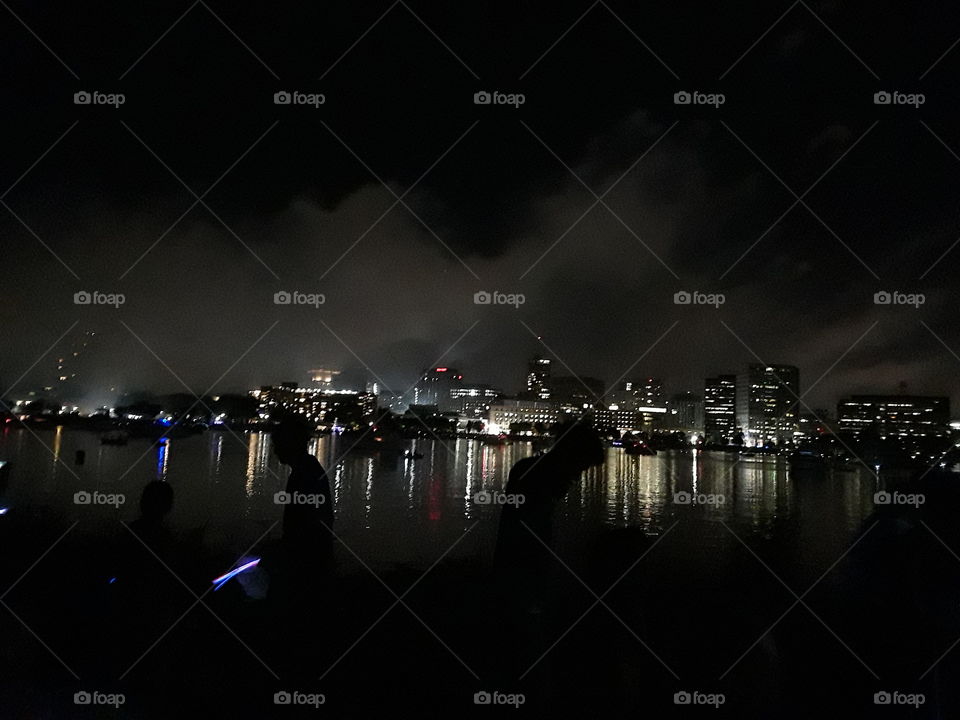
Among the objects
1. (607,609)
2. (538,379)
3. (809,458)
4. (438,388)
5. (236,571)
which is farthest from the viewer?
(809,458)

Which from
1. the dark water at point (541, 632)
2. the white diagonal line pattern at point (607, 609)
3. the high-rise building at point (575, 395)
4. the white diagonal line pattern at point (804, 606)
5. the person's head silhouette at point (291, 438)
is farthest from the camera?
the high-rise building at point (575, 395)

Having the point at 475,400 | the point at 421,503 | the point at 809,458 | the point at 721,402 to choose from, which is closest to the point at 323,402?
the point at 475,400

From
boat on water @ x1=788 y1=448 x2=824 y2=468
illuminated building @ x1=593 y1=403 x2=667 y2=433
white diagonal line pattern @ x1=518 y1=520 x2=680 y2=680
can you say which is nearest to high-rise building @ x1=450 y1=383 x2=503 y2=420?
illuminated building @ x1=593 y1=403 x2=667 y2=433

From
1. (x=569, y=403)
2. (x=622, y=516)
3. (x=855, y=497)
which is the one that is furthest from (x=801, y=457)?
(x=569, y=403)

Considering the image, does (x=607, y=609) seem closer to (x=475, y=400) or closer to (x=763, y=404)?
(x=475, y=400)

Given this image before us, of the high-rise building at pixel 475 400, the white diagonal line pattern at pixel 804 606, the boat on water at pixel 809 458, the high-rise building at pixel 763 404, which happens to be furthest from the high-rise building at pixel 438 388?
the boat on water at pixel 809 458

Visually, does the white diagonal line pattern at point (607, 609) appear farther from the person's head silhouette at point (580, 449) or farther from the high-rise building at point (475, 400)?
the high-rise building at point (475, 400)
